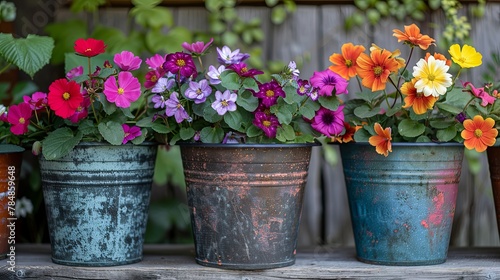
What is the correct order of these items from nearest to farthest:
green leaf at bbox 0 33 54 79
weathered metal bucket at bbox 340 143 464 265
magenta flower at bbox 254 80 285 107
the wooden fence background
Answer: magenta flower at bbox 254 80 285 107
weathered metal bucket at bbox 340 143 464 265
green leaf at bbox 0 33 54 79
the wooden fence background

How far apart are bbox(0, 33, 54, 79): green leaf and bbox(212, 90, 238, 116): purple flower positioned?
1.84 ft

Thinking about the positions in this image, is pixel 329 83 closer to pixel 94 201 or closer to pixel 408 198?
pixel 408 198

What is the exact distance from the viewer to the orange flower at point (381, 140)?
1778 mm

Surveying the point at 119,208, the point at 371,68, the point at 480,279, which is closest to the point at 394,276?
the point at 480,279

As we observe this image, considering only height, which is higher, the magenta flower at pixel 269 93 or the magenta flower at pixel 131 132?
the magenta flower at pixel 269 93

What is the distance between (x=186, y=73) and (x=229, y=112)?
6.2 inches

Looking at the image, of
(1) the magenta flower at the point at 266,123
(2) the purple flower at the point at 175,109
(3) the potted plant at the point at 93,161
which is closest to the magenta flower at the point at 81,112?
(3) the potted plant at the point at 93,161

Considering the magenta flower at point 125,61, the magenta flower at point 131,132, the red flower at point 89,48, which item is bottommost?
the magenta flower at point 131,132

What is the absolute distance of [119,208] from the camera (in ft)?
6.13

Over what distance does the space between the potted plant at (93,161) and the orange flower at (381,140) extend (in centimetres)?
63

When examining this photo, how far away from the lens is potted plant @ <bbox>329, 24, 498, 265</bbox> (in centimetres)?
180

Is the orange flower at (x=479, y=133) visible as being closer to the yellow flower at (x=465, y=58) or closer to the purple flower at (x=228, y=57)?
the yellow flower at (x=465, y=58)

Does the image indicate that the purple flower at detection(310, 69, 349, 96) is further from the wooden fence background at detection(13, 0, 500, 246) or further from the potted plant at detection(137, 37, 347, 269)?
the wooden fence background at detection(13, 0, 500, 246)

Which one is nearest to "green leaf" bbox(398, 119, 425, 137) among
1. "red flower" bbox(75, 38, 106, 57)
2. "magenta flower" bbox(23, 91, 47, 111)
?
"red flower" bbox(75, 38, 106, 57)
